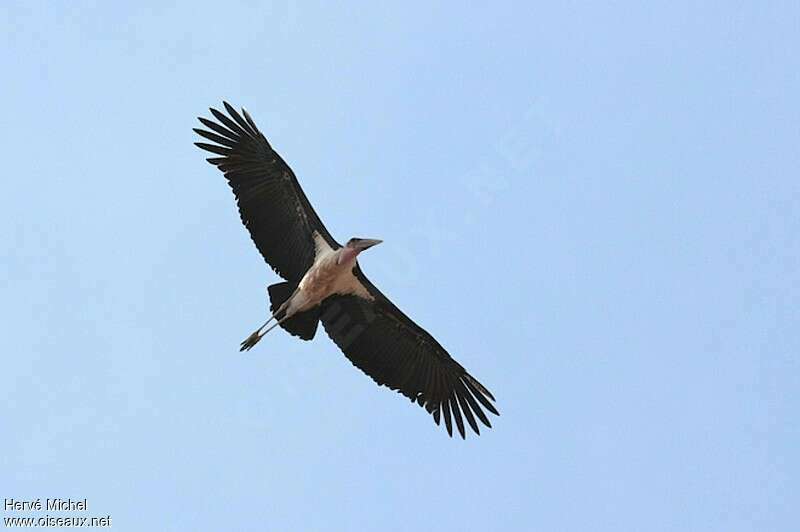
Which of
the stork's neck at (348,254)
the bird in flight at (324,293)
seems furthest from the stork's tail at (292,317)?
the stork's neck at (348,254)

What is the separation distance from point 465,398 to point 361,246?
3.43 m

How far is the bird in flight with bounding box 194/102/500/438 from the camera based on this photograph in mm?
21906

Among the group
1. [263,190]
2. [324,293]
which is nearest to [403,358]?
[324,293]

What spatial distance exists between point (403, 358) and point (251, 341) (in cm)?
273

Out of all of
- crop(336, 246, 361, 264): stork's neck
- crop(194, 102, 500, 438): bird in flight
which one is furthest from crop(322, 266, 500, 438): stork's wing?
crop(336, 246, 361, 264): stork's neck

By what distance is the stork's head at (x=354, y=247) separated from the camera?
71.7 feet

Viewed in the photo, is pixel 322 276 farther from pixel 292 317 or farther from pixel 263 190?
pixel 263 190

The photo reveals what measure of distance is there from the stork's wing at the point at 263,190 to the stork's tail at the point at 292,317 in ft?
0.85

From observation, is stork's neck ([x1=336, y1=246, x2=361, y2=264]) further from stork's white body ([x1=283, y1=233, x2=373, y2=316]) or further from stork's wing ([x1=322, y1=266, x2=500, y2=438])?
stork's wing ([x1=322, y1=266, x2=500, y2=438])

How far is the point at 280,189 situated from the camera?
Result: 72.3ft

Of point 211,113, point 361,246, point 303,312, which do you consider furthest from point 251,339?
point 211,113

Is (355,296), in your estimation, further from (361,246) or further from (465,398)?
(465,398)

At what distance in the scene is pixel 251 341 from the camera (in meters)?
22.6

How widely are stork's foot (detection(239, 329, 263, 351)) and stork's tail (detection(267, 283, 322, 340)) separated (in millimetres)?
631
